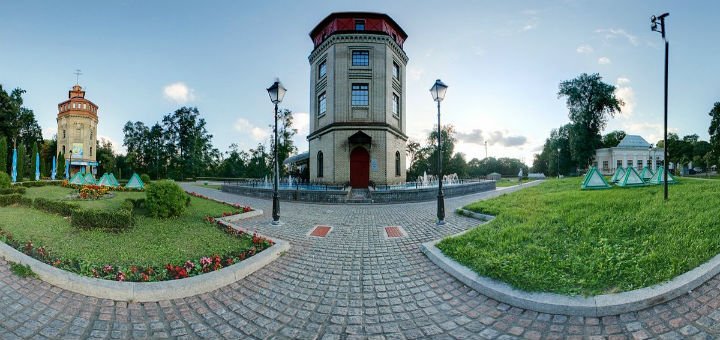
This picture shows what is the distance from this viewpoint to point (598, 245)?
5.32 metres

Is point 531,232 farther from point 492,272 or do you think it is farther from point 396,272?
point 396,272

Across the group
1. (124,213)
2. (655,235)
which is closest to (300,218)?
(124,213)

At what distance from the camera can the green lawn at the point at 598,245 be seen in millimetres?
4082

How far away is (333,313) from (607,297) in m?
3.40

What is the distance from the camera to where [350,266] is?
17.9 feet

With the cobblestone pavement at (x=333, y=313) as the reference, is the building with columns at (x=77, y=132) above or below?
above

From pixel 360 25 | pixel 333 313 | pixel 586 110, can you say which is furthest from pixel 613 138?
pixel 333 313

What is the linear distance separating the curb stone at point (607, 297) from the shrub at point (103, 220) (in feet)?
27.2

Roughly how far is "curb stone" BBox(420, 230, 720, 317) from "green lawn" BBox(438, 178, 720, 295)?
122mm

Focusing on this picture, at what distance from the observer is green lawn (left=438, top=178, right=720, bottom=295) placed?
4.08 metres

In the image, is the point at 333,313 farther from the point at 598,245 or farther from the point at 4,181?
the point at 4,181

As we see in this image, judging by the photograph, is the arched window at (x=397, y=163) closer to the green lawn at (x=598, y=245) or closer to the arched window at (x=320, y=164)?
the arched window at (x=320, y=164)

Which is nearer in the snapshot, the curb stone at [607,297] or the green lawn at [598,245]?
the curb stone at [607,297]

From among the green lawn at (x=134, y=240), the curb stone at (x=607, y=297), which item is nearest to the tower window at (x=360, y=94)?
the green lawn at (x=134, y=240)
